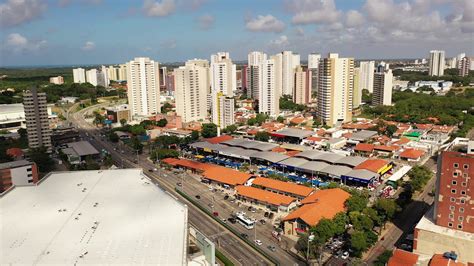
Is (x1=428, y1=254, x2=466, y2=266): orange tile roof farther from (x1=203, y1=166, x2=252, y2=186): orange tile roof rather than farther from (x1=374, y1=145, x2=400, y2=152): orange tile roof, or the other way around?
Result: (x1=374, y1=145, x2=400, y2=152): orange tile roof

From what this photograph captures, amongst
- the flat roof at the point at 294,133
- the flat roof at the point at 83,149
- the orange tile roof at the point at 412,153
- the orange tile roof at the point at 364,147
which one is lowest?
the orange tile roof at the point at 412,153

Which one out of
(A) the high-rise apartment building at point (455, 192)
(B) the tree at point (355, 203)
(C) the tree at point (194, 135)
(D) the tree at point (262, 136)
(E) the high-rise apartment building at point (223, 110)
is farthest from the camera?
(E) the high-rise apartment building at point (223, 110)

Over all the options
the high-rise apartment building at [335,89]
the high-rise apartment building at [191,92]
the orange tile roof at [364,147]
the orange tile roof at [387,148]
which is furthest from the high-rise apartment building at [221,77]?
the orange tile roof at [387,148]

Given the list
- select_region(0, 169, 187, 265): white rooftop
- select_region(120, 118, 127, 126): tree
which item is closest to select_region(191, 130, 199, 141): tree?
select_region(120, 118, 127, 126): tree

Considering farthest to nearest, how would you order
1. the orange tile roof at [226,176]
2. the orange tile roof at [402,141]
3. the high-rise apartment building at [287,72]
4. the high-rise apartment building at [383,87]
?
1. the high-rise apartment building at [287,72]
2. the high-rise apartment building at [383,87]
3. the orange tile roof at [402,141]
4. the orange tile roof at [226,176]

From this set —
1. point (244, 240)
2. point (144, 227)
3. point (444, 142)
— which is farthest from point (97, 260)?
point (444, 142)

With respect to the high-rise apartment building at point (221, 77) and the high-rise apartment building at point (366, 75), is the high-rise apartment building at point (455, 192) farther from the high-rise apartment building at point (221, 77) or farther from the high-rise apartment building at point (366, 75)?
the high-rise apartment building at point (366, 75)

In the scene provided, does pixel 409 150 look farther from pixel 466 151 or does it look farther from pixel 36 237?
pixel 36 237
